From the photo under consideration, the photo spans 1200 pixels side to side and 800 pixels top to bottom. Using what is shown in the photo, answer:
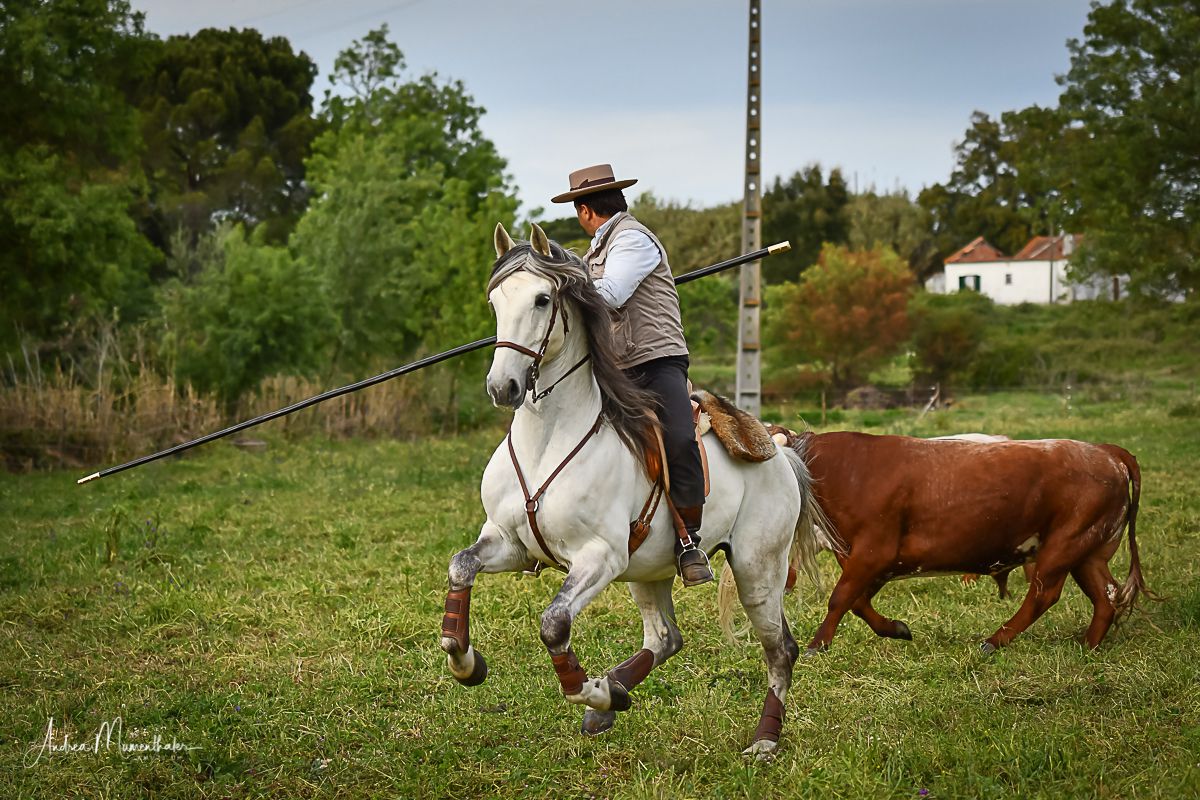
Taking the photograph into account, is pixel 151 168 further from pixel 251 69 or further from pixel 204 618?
pixel 204 618

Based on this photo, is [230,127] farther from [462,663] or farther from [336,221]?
[462,663]

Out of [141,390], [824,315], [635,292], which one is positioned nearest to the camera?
[635,292]

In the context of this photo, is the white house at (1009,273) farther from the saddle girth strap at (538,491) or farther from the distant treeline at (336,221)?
the saddle girth strap at (538,491)

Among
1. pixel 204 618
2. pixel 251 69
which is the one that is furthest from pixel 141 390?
pixel 251 69

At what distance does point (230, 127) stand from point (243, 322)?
2964 cm

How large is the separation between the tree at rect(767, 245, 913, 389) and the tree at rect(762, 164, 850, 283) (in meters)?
16.2

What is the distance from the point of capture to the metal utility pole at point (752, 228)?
16.9 metres

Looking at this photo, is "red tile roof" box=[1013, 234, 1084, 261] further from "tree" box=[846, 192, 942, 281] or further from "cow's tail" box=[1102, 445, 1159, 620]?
"cow's tail" box=[1102, 445, 1159, 620]

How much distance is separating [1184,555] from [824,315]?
2636 centimetres

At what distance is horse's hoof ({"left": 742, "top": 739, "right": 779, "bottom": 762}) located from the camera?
5641 mm

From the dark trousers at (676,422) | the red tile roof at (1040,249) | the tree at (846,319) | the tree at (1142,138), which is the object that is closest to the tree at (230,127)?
the tree at (846,319)

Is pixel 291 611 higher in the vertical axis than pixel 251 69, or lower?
lower

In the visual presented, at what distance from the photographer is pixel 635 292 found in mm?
5859

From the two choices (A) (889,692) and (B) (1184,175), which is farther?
(B) (1184,175)
